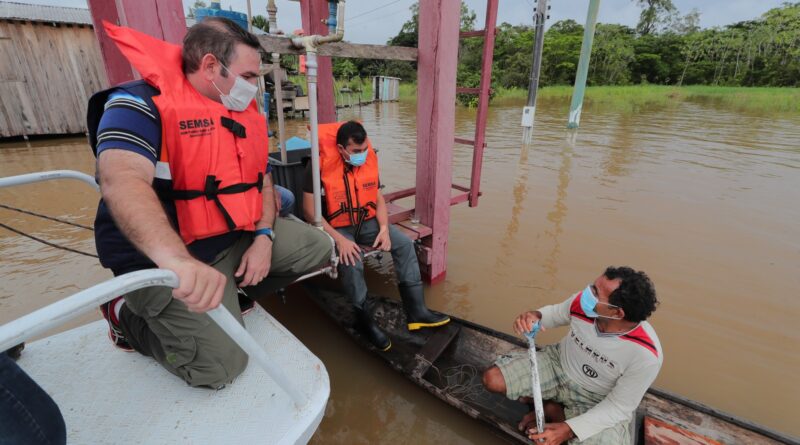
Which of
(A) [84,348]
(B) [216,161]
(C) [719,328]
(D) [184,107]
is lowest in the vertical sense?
(C) [719,328]

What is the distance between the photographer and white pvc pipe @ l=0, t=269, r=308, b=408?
83cm

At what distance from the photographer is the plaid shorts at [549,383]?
229 centimetres

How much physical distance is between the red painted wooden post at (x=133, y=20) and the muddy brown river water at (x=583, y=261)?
8.24 ft

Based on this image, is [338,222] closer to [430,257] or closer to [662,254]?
[430,257]

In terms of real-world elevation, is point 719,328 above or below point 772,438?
below

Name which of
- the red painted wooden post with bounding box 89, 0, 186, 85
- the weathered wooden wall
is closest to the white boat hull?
the red painted wooden post with bounding box 89, 0, 186, 85

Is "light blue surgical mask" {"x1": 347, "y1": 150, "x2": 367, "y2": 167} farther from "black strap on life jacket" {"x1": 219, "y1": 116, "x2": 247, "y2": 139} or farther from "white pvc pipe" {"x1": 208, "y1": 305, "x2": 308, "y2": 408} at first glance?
"white pvc pipe" {"x1": 208, "y1": 305, "x2": 308, "y2": 408}

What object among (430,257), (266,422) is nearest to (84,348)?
(266,422)

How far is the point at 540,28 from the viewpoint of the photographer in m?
9.45

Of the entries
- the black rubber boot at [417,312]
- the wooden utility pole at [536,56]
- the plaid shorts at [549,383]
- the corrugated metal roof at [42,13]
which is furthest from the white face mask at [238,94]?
the corrugated metal roof at [42,13]

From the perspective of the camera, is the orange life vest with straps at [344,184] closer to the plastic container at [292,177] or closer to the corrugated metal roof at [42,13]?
the plastic container at [292,177]

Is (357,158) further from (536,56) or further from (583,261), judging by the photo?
(536,56)

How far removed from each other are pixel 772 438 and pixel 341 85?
25.6m

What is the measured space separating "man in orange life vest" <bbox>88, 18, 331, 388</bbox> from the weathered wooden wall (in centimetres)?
1324
